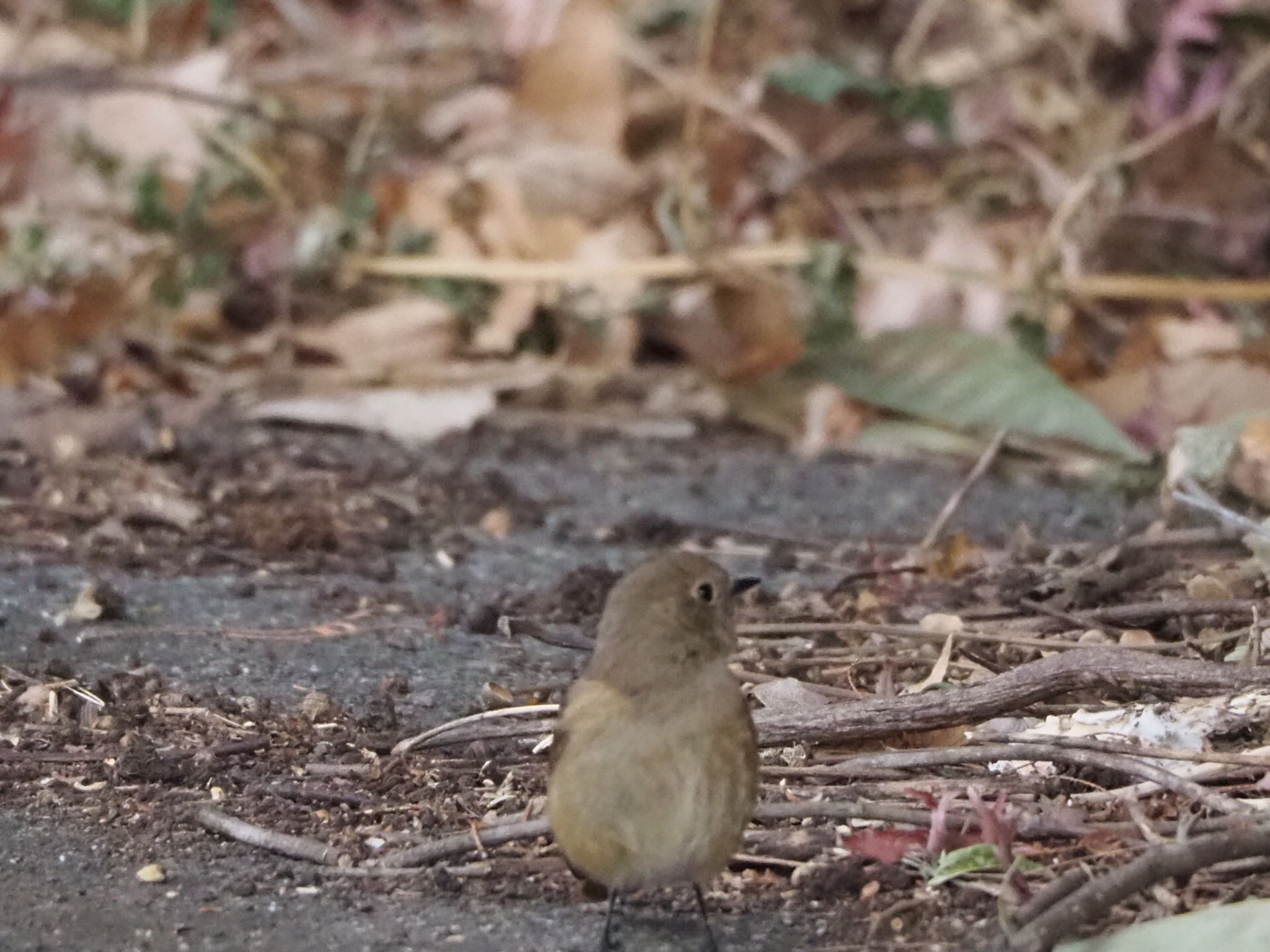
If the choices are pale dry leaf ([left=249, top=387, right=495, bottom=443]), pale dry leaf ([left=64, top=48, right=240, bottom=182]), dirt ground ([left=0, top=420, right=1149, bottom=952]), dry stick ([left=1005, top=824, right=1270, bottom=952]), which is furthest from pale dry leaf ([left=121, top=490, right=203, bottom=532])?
dry stick ([left=1005, top=824, right=1270, bottom=952])

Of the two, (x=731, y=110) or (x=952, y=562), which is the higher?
(x=731, y=110)

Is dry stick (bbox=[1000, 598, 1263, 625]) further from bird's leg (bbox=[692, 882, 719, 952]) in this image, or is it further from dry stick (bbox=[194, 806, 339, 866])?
dry stick (bbox=[194, 806, 339, 866])

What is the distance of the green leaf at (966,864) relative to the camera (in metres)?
2.15

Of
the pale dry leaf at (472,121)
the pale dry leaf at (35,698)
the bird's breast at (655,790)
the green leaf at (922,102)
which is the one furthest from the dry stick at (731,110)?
the bird's breast at (655,790)

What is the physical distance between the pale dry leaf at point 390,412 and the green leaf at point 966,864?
10.1ft

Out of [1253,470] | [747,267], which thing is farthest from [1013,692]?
[747,267]

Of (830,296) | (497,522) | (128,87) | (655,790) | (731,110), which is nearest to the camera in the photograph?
(655,790)

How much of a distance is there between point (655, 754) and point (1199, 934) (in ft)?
2.14

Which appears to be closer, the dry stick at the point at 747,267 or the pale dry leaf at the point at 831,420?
the dry stick at the point at 747,267

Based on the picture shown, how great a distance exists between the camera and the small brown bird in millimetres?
2107

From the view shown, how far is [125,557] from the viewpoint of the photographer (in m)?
3.74

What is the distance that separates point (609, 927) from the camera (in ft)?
7.06

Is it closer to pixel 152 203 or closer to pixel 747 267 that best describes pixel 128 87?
pixel 152 203

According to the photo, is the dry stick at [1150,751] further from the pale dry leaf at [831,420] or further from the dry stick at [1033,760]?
the pale dry leaf at [831,420]
